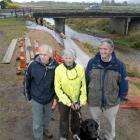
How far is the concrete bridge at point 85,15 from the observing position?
185 feet

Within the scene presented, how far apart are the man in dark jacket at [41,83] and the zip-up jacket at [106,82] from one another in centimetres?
65

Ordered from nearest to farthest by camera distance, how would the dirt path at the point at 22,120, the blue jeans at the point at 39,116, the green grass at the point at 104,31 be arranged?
the blue jeans at the point at 39,116 < the dirt path at the point at 22,120 < the green grass at the point at 104,31

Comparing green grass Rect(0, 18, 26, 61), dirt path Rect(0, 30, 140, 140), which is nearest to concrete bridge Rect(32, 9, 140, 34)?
green grass Rect(0, 18, 26, 61)

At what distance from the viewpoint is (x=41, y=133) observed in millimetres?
6688

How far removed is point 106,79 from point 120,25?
58315mm

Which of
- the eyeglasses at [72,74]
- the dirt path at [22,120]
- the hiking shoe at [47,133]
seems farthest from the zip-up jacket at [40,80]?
the dirt path at [22,120]

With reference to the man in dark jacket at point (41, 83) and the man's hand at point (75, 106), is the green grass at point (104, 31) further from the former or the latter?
the man's hand at point (75, 106)

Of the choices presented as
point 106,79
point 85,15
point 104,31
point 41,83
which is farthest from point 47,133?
point 104,31

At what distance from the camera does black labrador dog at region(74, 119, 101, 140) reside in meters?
5.74

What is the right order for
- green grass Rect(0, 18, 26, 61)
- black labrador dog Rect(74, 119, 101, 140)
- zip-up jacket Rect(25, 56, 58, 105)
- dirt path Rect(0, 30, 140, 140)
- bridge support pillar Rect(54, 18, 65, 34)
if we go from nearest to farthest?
black labrador dog Rect(74, 119, 101, 140) < zip-up jacket Rect(25, 56, 58, 105) < dirt path Rect(0, 30, 140, 140) < green grass Rect(0, 18, 26, 61) < bridge support pillar Rect(54, 18, 65, 34)

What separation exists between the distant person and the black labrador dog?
206 millimetres

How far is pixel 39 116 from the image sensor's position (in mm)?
6469

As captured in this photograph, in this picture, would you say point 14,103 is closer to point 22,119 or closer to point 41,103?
point 22,119

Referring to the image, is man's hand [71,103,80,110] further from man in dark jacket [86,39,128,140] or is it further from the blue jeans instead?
the blue jeans
